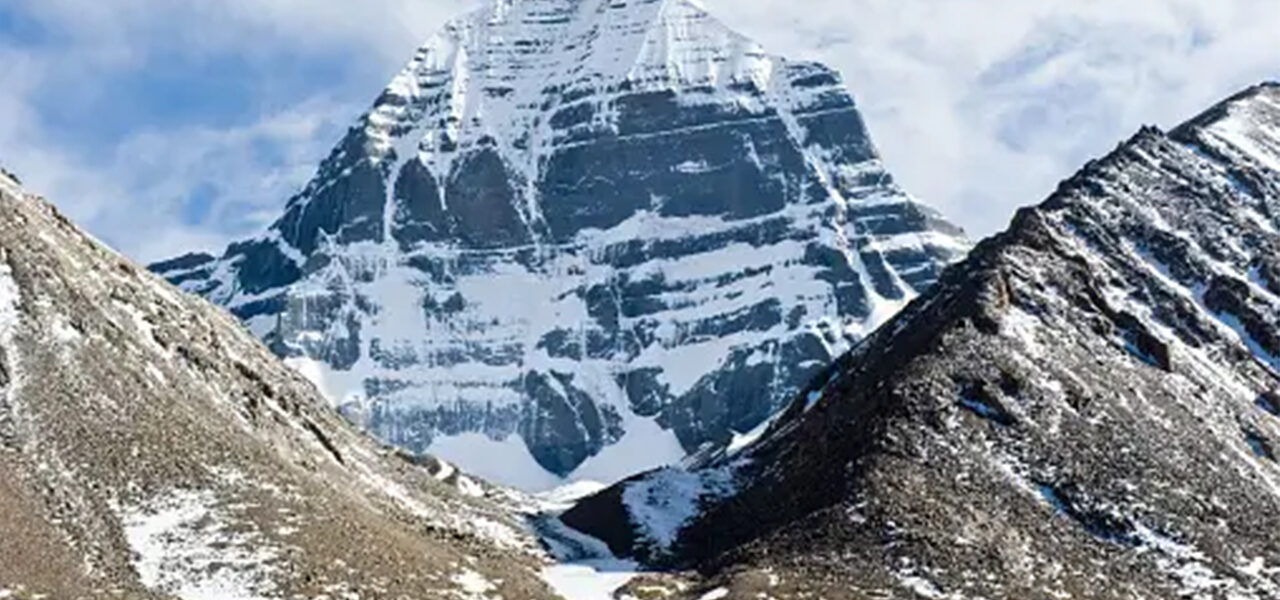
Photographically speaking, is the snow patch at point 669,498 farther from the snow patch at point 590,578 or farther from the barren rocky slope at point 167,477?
the barren rocky slope at point 167,477

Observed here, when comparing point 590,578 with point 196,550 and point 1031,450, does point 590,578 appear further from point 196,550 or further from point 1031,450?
point 1031,450

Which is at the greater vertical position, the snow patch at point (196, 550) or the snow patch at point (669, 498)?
the snow patch at point (669, 498)

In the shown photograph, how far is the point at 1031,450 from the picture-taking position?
440ft

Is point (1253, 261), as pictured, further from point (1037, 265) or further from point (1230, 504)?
point (1230, 504)

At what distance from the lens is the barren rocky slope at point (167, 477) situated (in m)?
104

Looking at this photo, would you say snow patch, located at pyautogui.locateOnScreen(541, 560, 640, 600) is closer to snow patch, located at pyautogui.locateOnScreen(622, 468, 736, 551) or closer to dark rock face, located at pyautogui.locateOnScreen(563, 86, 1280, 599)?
dark rock face, located at pyautogui.locateOnScreen(563, 86, 1280, 599)

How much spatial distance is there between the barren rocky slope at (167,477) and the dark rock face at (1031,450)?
1591 cm

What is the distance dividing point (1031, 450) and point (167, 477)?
53480 mm

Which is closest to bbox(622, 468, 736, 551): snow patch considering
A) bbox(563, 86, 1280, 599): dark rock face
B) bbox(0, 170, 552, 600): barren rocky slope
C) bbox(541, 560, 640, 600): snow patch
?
bbox(563, 86, 1280, 599): dark rock face

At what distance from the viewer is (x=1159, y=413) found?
142 meters

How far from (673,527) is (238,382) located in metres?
29.9

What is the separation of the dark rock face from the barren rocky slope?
15914 mm

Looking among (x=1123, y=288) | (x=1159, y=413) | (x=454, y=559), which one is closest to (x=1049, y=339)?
(x=1159, y=413)

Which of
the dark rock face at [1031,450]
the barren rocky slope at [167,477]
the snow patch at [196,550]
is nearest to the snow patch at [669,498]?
the dark rock face at [1031,450]
